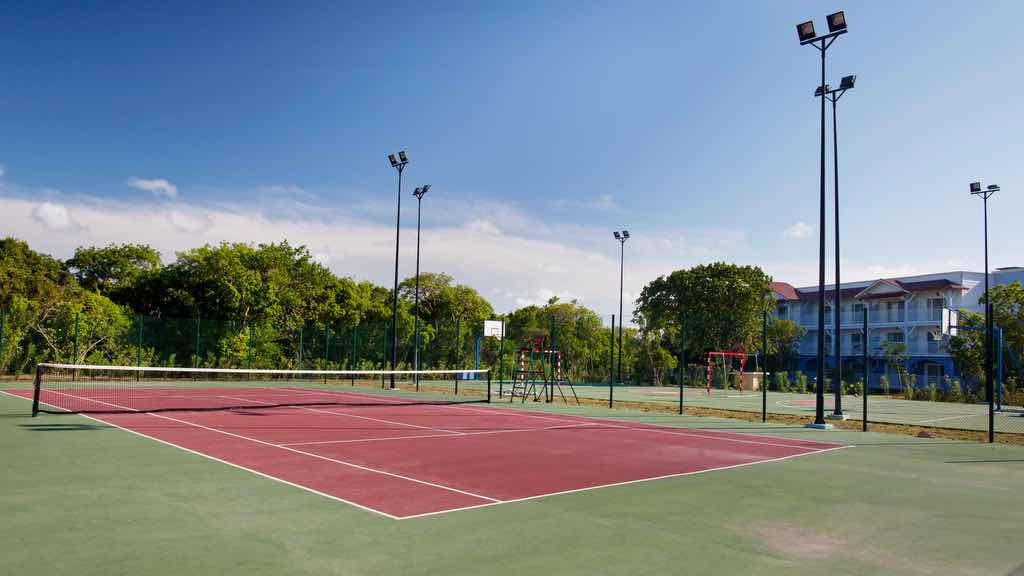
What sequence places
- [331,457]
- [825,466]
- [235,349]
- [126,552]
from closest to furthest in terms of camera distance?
[126,552], [331,457], [825,466], [235,349]

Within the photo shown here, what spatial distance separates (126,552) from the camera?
504 cm

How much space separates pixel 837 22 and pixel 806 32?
2.84ft

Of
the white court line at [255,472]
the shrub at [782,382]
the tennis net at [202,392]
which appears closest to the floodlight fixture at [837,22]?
the tennis net at [202,392]

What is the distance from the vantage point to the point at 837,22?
53.9 ft

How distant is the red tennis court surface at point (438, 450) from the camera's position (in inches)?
307

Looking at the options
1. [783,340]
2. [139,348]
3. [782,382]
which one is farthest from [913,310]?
[139,348]

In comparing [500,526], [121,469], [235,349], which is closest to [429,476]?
[500,526]

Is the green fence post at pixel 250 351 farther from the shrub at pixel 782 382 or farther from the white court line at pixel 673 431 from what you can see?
the shrub at pixel 782 382

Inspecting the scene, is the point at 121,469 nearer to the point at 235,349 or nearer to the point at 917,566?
the point at 917,566

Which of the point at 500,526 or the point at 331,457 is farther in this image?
the point at 331,457

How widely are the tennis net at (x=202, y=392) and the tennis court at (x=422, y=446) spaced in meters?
0.18

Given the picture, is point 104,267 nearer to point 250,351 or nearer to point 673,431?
point 250,351

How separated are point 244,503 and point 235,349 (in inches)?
1117

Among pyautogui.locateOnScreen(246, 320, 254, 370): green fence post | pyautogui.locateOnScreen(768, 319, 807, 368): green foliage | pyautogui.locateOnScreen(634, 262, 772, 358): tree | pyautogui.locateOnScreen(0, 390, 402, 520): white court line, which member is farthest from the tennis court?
pyautogui.locateOnScreen(768, 319, 807, 368): green foliage
